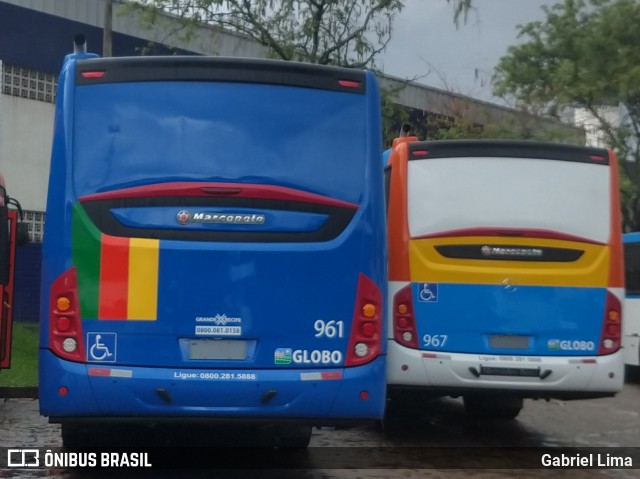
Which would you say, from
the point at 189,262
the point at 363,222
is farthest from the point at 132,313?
the point at 363,222

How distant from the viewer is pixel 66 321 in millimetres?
7387

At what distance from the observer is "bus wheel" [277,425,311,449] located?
29.8ft

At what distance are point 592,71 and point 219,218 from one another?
73.8ft

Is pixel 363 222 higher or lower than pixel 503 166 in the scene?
lower

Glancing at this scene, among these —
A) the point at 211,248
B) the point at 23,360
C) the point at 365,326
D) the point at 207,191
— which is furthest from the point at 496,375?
the point at 23,360

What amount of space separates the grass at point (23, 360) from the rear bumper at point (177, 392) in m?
6.39

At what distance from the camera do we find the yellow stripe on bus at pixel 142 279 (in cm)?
736

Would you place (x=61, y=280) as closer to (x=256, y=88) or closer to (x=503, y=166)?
(x=256, y=88)

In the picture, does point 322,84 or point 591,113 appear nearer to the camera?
point 322,84

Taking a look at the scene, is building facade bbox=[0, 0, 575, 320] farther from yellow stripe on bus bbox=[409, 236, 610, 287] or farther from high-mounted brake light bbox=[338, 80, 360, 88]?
high-mounted brake light bbox=[338, 80, 360, 88]

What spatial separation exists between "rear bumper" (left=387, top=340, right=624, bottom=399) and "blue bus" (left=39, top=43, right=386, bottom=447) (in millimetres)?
2182

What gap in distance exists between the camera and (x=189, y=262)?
7402 mm

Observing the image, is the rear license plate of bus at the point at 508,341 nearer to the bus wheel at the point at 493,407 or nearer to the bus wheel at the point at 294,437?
the bus wheel at the point at 294,437

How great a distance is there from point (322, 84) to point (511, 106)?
25.0 metres
